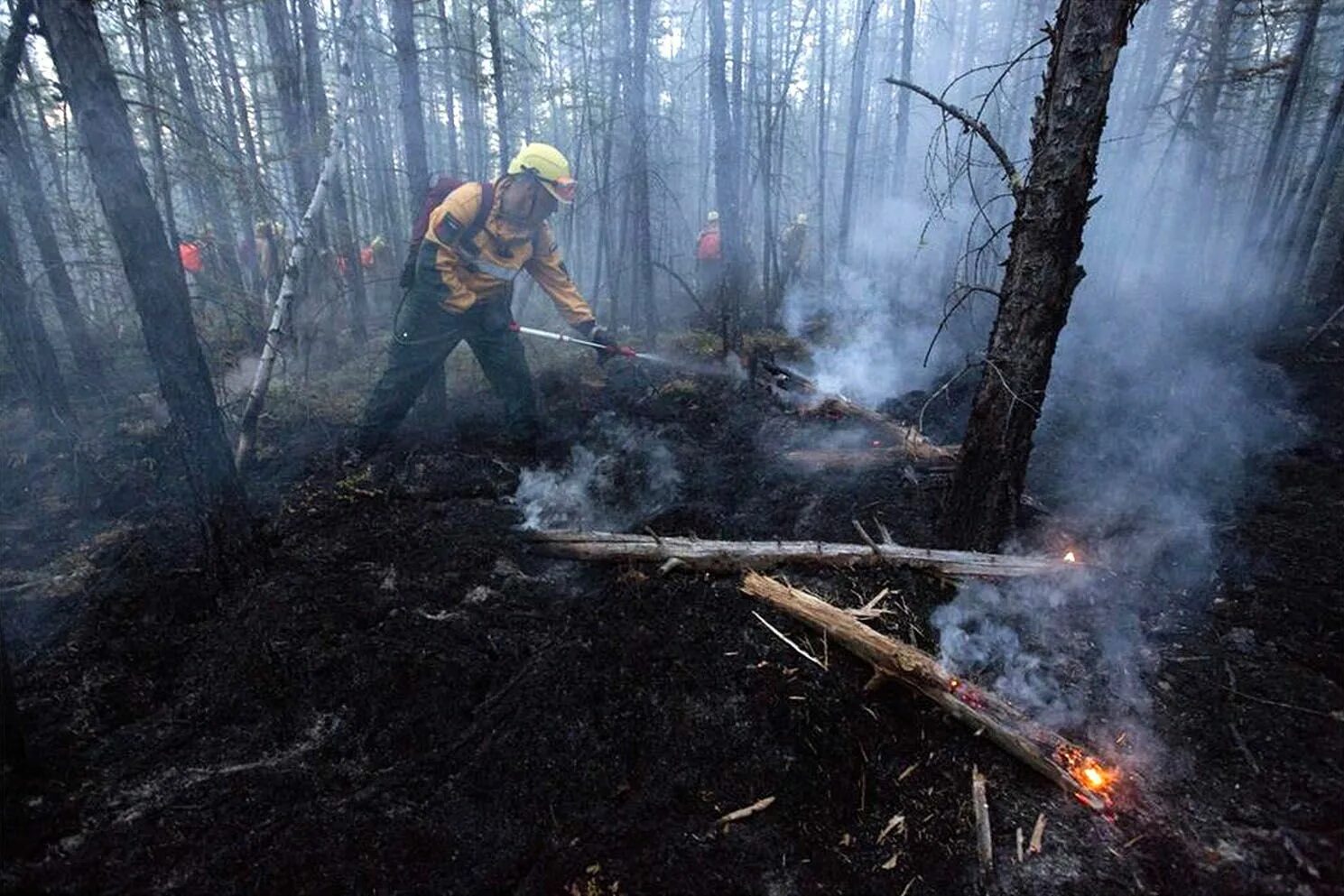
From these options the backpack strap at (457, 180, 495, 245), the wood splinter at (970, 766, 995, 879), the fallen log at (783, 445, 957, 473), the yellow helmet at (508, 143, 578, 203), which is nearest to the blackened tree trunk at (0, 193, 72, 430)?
the backpack strap at (457, 180, 495, 245)

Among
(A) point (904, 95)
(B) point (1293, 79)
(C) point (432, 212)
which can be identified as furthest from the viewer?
(A) point (904, 95)

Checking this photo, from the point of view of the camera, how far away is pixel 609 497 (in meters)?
5.57

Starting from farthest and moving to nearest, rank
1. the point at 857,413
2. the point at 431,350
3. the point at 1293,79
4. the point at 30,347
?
the point at 1293,79, the point at 857,413, the point at 30,347, the point at 431,350

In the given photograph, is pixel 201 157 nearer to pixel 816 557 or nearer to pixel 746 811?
pixel 816 557

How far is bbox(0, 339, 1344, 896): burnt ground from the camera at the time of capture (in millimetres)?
2430

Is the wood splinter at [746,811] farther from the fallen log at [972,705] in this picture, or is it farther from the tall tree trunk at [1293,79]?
the tall tree trunk at [1293,79]

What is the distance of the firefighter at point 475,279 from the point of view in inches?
226

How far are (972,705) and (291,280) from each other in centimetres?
649

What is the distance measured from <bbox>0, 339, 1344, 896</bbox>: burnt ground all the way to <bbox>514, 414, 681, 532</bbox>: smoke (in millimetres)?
471

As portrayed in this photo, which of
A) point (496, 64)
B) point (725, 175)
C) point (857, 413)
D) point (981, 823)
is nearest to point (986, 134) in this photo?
point (981, 823)

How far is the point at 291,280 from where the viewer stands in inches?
241

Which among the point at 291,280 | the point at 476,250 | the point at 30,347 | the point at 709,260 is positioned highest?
the point at 476,250

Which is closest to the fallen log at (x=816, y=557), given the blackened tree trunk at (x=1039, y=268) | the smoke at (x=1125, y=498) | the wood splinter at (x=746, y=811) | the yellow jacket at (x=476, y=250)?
the smoke at (x=1125, y=498)

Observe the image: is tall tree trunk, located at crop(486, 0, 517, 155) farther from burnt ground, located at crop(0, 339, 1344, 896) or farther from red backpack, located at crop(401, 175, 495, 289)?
burnt ground, located at crop(0, 339, 1344, 896)
